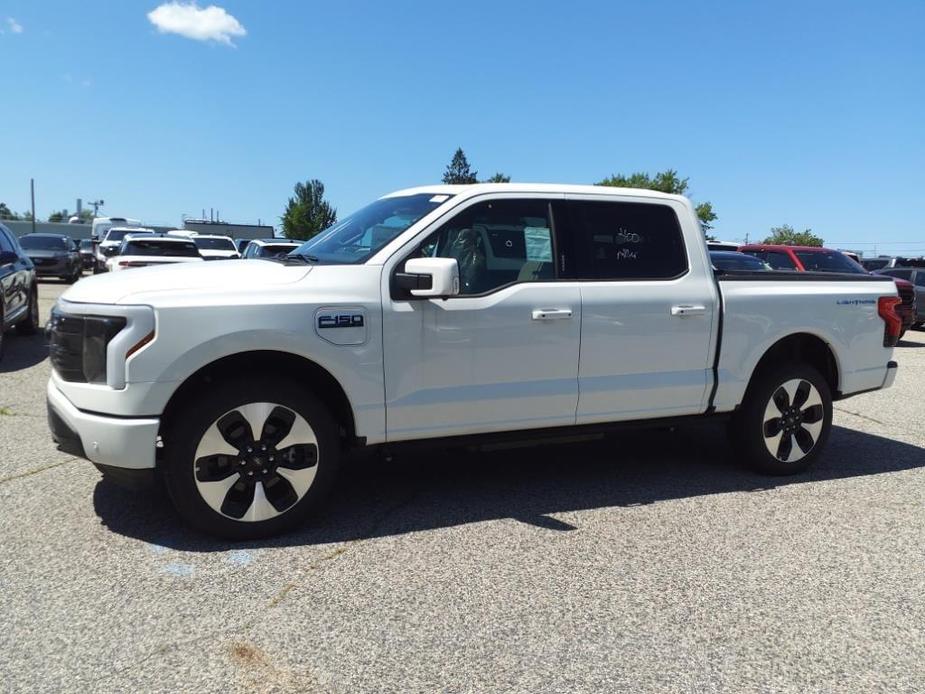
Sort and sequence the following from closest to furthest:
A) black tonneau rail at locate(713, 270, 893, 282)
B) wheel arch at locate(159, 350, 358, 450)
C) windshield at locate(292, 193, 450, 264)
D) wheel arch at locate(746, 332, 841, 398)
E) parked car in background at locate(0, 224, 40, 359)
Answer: wheel arch at locate(159, 350, 358, 450), windshield at locate(292, 193, 450, 264), black tonneau rail at locate(713, 270, 893, 282), wheel arch at locate(746, 332, 841, 398), parked car in background at locate(0, 224, 40, 359)

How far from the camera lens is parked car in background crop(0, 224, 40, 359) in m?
8.80

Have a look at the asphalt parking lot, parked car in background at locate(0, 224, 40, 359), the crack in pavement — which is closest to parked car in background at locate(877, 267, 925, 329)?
the asphalt parking lot

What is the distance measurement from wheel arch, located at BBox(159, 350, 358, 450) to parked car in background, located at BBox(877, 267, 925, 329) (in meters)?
14.9

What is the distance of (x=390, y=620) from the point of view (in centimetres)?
304

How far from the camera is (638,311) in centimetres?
448

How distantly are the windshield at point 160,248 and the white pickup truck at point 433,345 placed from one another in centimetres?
1094

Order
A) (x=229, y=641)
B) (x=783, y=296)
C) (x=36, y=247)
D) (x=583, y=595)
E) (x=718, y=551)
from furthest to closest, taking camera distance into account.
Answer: (x=36, y=247) → (x=783, y=296) → (x=718, y=551) → (x=583, y=595) → (x=229, y=641)

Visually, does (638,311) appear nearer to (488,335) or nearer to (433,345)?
(488,335)

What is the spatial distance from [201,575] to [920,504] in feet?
14.4

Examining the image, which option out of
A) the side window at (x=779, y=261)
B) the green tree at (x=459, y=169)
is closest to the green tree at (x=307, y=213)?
the green tree at (x=459, y=169)

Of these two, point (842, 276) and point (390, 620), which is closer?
point (390, 620)

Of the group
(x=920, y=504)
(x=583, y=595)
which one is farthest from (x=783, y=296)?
(x=583, y=595)

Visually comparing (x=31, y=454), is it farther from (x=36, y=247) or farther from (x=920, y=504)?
(x=36, y=247)

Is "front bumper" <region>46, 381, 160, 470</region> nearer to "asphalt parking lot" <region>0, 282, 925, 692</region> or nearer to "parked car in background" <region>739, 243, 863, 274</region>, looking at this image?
"asphalt parking lot" <region>0, 282, 925, 692</region>
